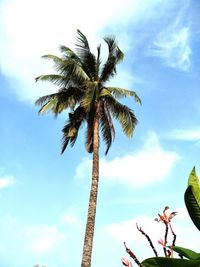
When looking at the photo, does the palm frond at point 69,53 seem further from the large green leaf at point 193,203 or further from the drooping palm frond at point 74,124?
the large green leaf at point 193,203

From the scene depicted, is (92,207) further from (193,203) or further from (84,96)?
(193,203)

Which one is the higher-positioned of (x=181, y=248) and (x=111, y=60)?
(x=111, y=60)

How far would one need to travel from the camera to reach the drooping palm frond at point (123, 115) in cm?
2181

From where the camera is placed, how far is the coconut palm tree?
70.7ft

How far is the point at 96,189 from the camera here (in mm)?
19859

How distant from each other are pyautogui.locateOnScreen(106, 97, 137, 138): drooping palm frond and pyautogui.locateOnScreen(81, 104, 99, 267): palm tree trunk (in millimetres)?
893

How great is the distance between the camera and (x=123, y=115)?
21891 mm

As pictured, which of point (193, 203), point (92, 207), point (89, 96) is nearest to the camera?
point (193, 203)

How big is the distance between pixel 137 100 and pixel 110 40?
3.28 m

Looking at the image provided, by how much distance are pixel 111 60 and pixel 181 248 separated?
21616mm

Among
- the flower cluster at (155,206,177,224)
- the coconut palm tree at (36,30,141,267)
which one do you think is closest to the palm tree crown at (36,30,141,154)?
the coconut palm tree at (36,30,141,267)

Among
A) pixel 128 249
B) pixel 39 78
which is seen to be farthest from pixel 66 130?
pixel 128 249

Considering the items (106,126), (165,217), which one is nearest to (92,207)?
(106,126)

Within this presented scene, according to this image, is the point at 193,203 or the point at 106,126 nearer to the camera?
the point at 193,203
